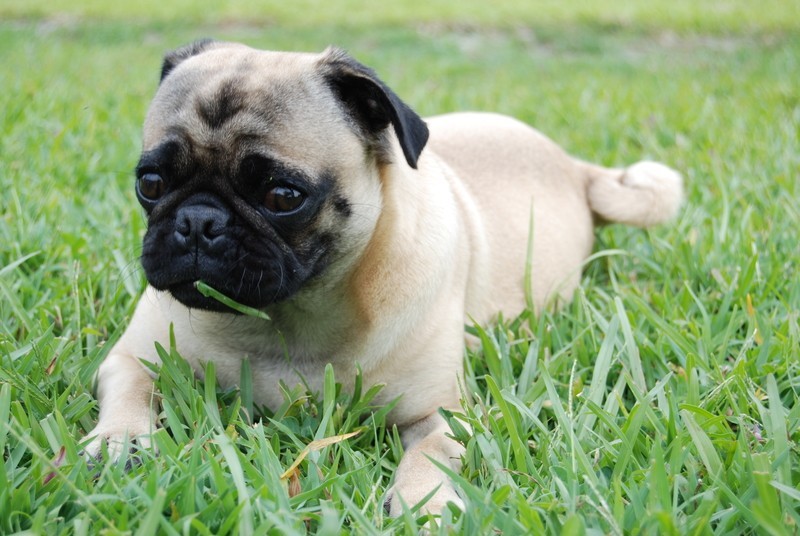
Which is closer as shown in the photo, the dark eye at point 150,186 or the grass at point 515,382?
the grass at point 515,382

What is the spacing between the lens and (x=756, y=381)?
294cm

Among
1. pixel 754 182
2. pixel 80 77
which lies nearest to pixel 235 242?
pixel 754 182

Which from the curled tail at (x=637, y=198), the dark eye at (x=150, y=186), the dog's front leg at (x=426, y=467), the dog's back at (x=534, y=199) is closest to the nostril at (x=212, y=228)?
the dark eye at (x=150, y=186)

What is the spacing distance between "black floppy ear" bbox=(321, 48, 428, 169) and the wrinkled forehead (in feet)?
0.19

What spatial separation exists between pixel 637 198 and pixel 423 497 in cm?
270

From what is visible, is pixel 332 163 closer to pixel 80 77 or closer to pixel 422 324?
pixel 422 324

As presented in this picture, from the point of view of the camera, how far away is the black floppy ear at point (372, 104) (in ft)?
8.81

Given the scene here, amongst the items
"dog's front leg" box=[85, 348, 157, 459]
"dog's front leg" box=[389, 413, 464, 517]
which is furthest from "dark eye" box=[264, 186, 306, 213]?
"dog's front leg" box=[389, 413, 464, 517]

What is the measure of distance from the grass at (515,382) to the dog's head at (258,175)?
1.35 ft

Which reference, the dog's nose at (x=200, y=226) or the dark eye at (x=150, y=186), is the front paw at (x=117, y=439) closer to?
the dog's nose at (x=200, y=226)

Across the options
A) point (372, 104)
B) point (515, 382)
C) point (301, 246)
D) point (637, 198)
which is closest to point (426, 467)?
point (515, 382)

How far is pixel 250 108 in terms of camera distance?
8.52ft

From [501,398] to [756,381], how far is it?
1.02m

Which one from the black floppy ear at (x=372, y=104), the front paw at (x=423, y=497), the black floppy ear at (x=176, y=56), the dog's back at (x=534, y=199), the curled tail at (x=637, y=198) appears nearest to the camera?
the front paw at (x=423, y=497)
